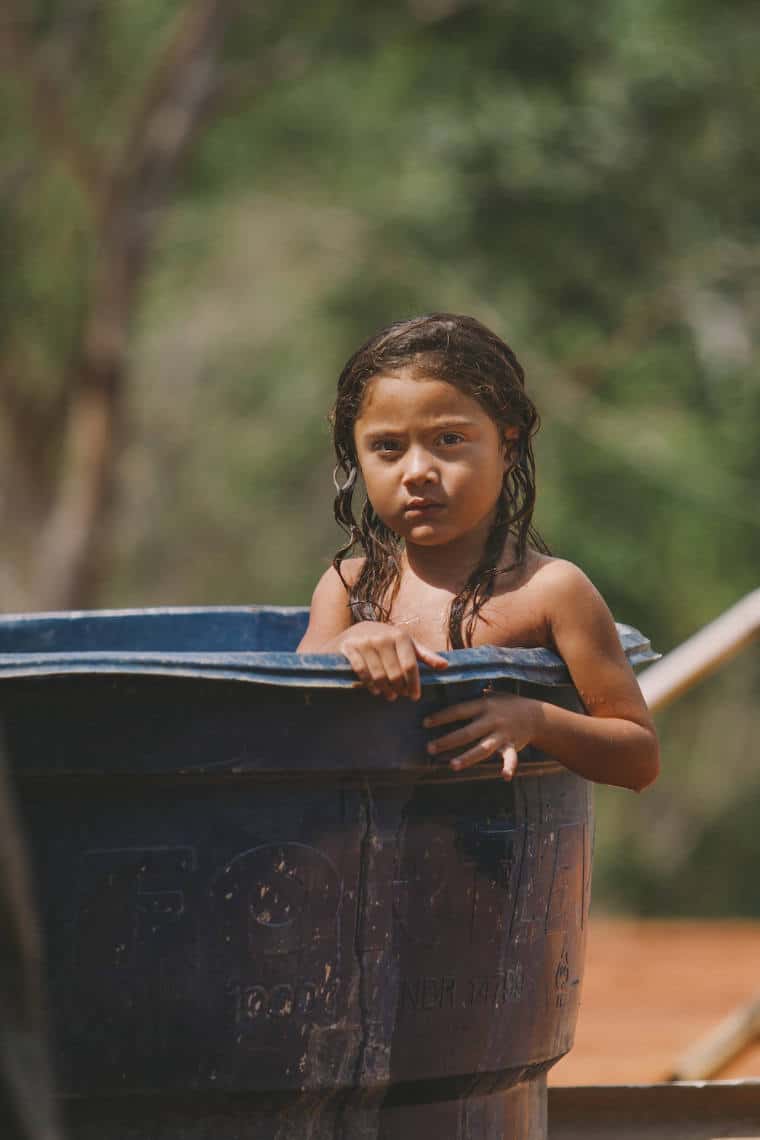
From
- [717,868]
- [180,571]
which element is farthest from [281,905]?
[180,571]

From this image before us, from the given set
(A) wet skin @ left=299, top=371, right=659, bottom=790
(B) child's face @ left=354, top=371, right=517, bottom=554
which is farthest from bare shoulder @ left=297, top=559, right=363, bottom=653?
(B) child's face @ left=354, top=371, right=517, bottom=554

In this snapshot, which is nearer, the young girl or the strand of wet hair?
the young girl

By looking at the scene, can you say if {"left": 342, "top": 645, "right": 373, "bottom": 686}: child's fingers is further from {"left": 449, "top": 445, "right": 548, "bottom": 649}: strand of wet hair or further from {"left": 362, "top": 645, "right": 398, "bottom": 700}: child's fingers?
{"left": 449, "top": 445, "right": 548, "bottom": 649}: strand of wet hair

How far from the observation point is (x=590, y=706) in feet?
5.70

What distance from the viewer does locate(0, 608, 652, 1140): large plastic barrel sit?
149 centimetres

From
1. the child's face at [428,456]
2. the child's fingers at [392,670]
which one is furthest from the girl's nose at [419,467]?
the child's fingers at [392,670]

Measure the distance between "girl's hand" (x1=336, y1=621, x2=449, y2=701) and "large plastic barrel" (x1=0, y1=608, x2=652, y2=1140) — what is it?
2 centimetres

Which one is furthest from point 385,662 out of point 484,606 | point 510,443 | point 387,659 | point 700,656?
point 700,656

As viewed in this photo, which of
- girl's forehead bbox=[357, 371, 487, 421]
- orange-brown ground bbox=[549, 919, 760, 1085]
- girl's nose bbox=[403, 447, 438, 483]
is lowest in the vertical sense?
orange-brown ground bbox=[549, 919, 760, 1085]

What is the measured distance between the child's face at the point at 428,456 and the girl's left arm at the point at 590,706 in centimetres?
13

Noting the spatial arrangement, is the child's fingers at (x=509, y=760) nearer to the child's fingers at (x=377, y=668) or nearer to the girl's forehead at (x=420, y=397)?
the child's fingers at (x=377, y=668)

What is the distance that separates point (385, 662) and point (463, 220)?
793 centimetres

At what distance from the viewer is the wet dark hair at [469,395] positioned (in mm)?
1868

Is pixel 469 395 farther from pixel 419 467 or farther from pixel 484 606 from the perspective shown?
pixel 484 606
